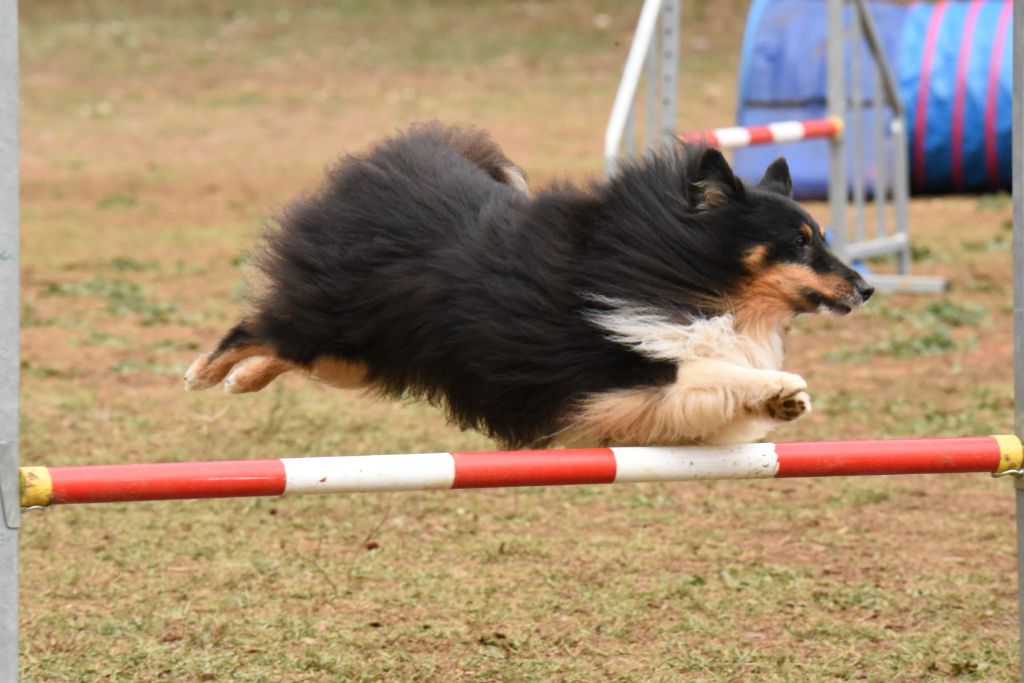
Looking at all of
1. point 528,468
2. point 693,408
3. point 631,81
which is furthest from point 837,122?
point 528,468

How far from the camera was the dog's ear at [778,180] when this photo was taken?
3570 mm

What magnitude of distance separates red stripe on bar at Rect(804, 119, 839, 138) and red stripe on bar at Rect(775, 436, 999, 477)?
18.3ft

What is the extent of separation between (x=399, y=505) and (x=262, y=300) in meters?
1.58

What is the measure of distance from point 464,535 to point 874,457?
2.24 m

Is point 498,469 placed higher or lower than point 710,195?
lower

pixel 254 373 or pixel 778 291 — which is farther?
pixel 254 373

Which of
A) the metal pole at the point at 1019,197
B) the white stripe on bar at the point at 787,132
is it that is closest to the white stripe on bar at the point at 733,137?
the white stripe on bar at the point at 787,132

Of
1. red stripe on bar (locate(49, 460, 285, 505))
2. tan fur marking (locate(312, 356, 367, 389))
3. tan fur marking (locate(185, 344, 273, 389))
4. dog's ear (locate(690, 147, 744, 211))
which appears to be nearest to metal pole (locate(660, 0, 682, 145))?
tan fur marking (locate(185, 344, 273, 389))

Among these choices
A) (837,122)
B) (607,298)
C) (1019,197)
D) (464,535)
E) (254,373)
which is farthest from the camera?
(837,122)

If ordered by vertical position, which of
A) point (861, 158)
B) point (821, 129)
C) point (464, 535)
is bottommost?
point (464, 535)

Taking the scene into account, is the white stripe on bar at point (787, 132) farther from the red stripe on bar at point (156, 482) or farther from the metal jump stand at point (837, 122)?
the red stripe on bar at point (156, 482)

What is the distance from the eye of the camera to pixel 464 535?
496 cm

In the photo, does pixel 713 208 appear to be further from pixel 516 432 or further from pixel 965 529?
pixel 965 529

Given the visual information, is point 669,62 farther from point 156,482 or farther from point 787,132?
point 156,482
